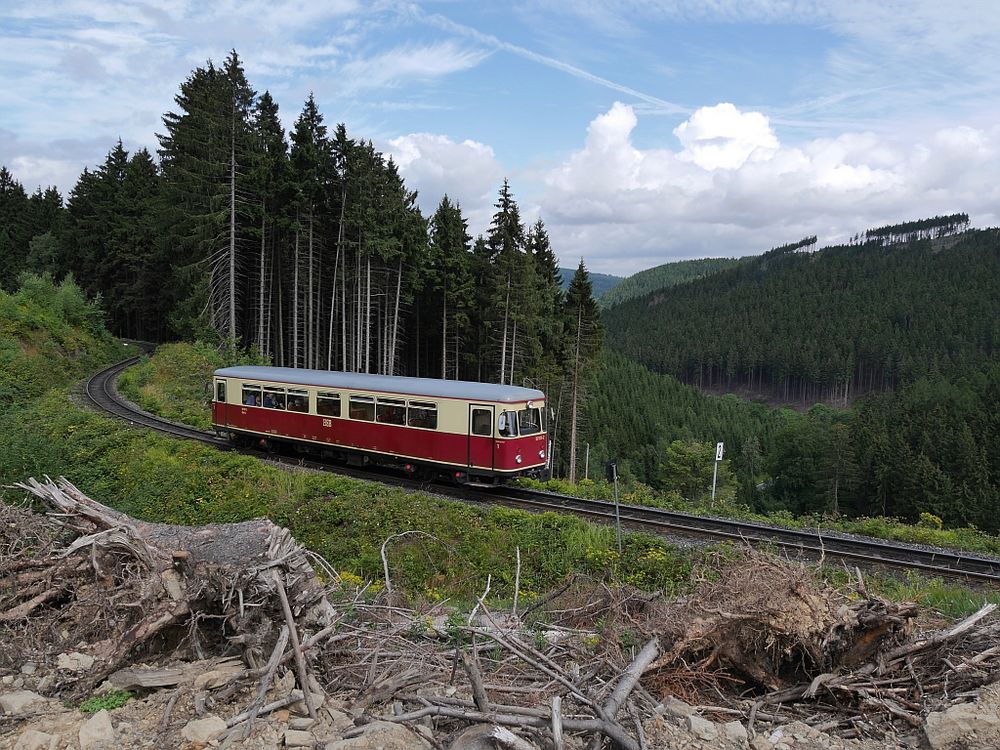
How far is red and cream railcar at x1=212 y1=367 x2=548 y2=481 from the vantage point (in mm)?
16234

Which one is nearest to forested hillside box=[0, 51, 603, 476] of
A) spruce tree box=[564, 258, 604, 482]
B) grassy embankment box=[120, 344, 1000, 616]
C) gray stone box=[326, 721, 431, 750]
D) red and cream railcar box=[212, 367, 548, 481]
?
spruce tree box=[564, 258, 604, 482]

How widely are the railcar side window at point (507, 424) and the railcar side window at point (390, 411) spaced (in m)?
2.87

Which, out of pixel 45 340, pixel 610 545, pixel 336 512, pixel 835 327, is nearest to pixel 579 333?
pixel 336 512

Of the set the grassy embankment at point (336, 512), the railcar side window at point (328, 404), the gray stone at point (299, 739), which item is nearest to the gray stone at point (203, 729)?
the gray stone at point (299, 739)

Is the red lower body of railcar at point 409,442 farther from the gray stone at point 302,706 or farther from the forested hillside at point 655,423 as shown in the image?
the forested hillside at point 655,423

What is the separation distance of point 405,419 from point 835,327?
15471 centimetres

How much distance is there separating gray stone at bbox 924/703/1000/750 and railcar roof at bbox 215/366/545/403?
11.7 metres

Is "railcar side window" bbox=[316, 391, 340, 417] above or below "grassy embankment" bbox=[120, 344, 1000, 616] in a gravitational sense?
above

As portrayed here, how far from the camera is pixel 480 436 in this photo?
641 inches

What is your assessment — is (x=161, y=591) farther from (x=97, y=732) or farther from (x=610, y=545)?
(x=610, y=545)

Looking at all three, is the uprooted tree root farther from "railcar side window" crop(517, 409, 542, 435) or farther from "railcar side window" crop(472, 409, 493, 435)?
"railcar side window" crop(517, 409, 542, 435)

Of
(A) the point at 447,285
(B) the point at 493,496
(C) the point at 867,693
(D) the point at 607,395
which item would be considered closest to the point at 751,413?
(D) the point at 607,395

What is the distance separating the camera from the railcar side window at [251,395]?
21.1m

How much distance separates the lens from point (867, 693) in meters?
5.28
